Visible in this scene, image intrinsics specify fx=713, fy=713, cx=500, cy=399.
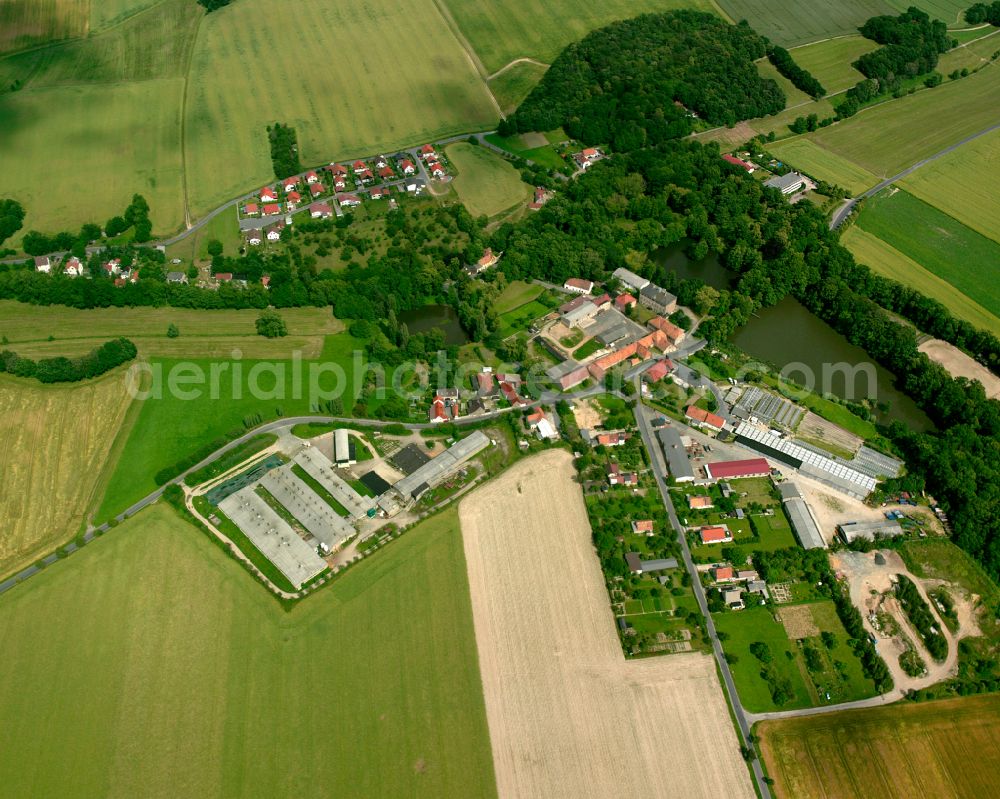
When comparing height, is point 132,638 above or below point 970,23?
below

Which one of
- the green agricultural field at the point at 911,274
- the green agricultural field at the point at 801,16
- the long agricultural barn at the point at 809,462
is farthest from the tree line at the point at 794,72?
the long agricultural barn at the point at 809,462

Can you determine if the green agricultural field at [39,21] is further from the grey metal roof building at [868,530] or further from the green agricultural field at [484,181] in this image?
the grey metal roof building at [868,530]

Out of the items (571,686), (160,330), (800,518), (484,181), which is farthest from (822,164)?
(160,330)

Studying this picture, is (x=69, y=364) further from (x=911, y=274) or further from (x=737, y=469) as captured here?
(x=911, y=274)

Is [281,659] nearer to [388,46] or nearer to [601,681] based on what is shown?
[601,681]

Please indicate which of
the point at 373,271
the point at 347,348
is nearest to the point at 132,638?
the point at 347,348
